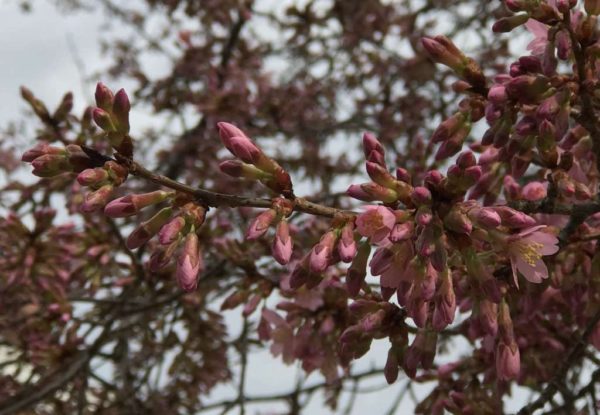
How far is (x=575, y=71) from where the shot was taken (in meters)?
2.03

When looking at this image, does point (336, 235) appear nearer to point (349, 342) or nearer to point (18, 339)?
point (349, 342)

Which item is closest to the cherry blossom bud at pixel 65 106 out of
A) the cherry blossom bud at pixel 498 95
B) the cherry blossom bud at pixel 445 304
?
the cherry blossom bud at pixel 498 95

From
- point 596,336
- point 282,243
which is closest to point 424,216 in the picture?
point 282,243

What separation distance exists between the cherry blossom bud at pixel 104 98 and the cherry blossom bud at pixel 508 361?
4.37ft

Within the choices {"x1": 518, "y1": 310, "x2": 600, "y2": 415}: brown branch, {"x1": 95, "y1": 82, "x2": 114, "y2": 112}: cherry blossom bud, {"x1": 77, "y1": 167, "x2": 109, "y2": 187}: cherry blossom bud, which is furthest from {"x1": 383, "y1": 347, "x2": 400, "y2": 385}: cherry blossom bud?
{"x1": 95, "y1": 82, "x2": 114, "y2": 112}: cherry blossom bud

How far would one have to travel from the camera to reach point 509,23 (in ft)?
7.08

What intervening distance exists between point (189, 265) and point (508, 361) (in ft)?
3.21

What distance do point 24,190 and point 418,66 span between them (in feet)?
12.9

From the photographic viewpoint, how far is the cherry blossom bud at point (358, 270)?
1864mm

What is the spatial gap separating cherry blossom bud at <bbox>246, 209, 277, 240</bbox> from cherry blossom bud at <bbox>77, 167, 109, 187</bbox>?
40cm

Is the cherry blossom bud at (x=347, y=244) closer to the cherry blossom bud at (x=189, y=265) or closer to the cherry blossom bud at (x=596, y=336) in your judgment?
the cherry blossom bud at (x=189, y=265)

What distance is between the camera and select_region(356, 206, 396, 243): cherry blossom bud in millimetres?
1677

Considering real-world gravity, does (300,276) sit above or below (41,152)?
below

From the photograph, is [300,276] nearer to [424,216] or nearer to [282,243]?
[282,243]
